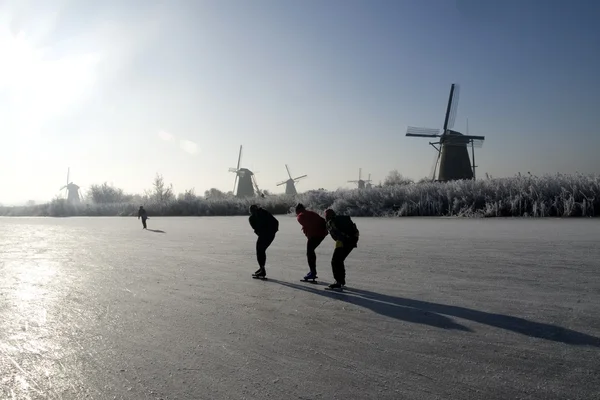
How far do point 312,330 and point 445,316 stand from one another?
1.55 metres

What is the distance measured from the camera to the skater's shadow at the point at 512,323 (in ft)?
13.0

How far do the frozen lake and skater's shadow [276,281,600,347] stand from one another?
0.07ft

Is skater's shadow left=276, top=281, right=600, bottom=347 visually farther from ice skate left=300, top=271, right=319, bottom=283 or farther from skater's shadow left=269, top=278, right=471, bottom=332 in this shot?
ice skate left=300, top=271, right=319, bottom=283

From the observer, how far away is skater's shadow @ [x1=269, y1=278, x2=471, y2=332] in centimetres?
464

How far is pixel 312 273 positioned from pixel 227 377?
4033 mm

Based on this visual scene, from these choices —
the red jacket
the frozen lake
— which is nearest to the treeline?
the frozen lake

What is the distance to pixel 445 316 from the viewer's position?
489cm

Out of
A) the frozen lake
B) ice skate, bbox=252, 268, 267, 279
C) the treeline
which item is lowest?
the frozen lake

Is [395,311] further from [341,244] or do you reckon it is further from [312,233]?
[312,233]

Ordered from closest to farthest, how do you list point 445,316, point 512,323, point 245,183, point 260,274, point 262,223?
point 512,323 → point 445,316 → point 260,274 → point 262,223 → point 245,183

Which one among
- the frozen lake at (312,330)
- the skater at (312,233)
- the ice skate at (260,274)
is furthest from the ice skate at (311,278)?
the ice skate at (260,274)

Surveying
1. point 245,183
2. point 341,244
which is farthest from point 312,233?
point 245,183

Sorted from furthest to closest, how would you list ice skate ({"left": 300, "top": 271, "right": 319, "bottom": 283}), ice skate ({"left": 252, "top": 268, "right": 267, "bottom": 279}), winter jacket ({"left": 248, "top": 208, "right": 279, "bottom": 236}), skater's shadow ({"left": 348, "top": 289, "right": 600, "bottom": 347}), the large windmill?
the large windmill → winter jacket ({"left": 248, "top": 208, "right": 279, "bottom": 236}) → ice skate ({"left": 252, "top": 268, "right": 267, "bottom": 279}) → ice skate ({"left": 300, "top": 271, "right": 319, "bottom": 283}) → skater's shadow ({"left": 348, "top": 289, "right": 600, "bottom": 347})

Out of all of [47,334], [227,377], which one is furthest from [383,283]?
[47,334]
